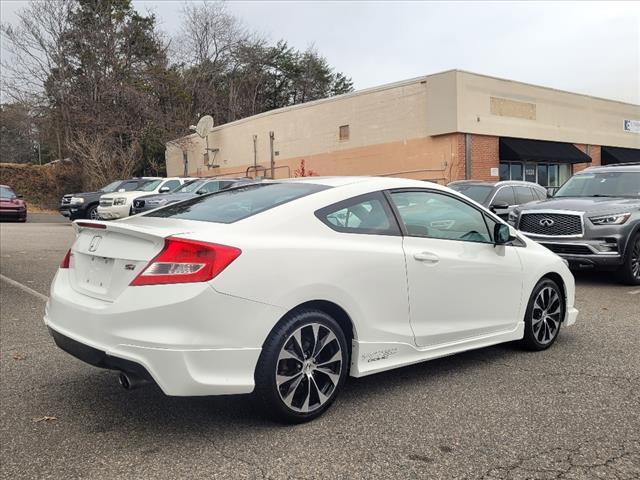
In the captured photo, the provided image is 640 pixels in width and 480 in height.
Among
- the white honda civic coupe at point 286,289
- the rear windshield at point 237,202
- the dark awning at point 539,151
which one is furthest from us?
the dark awning at point 539,151

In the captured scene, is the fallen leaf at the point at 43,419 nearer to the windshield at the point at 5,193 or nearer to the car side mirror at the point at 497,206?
the car side mirror at the point at 497,206

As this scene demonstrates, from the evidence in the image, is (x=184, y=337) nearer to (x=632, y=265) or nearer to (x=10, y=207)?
(x=632, y=265)

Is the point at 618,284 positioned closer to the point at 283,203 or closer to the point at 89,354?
the point at 283,203

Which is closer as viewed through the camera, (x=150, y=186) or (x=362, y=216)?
(x=362, y=216)

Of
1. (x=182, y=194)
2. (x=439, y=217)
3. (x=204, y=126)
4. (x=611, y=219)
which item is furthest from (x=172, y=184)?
(x=439, y=217)

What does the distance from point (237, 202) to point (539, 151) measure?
24.5 m

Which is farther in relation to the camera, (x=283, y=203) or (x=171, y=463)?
(x=283, y=203)

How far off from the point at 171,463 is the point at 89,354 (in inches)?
31.6

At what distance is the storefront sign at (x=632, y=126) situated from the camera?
32.2m

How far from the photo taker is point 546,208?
9406 millimetres

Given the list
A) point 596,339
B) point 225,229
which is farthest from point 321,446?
point 596,339

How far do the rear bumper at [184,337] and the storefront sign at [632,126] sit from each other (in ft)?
111

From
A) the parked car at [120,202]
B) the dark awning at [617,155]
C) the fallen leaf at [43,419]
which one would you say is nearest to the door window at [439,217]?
the fallen leaf at [43,419]

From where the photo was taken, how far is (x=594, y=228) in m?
8.76
